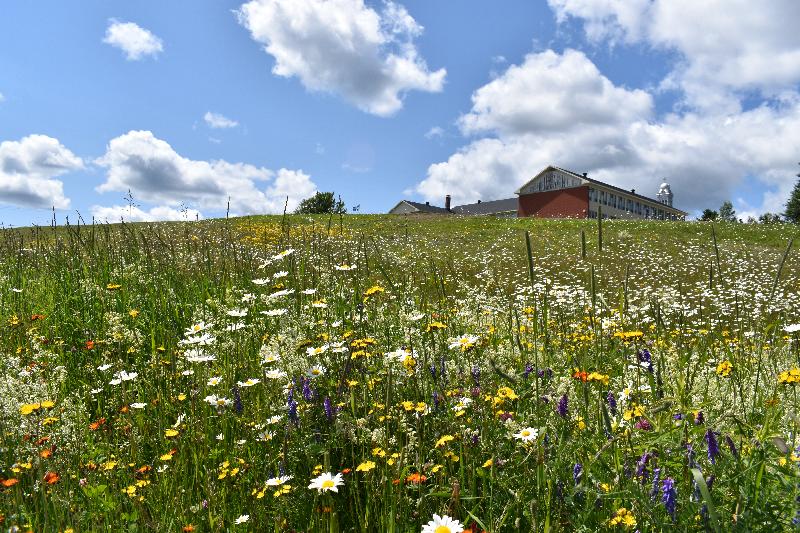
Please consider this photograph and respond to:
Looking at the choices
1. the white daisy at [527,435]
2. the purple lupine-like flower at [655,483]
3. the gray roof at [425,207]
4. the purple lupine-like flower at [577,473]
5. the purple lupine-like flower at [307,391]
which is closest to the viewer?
the purple lupine-like flower at [655,483]

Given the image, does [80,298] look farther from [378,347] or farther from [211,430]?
Result: [378,347]

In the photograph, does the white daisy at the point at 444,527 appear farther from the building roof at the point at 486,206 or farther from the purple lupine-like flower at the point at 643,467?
the building roof at the point at 486,206

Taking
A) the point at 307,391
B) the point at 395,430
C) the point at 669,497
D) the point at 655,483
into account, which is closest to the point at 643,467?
the point at 655,483

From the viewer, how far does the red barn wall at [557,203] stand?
2571 inches

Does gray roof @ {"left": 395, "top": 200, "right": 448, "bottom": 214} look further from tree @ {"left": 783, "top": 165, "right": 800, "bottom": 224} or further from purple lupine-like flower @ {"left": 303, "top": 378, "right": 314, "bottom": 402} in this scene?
purple lupine-like flower @ {"left": 303, "top": 378, "right": 314, "bottom": 402}

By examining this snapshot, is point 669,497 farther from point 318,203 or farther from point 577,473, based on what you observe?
point 318,203

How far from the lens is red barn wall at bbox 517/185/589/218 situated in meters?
65.3

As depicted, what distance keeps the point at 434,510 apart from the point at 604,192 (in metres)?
72.5

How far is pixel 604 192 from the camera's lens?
68750 millimetres

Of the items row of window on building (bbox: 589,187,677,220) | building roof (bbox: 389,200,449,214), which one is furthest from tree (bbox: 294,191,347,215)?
row of window on building (bbox: 589,187,677,220)

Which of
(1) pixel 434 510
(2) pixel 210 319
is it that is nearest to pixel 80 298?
(2) pixel 210 319

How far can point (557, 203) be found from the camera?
226 ft

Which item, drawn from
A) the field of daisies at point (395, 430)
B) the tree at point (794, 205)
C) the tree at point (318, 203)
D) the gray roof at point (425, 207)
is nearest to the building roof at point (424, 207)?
the gray roof at point (425, 207)

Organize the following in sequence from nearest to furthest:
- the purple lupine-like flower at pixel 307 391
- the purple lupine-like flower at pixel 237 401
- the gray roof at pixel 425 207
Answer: the purple lupine-like flower at pixel 307 391 → the purple lupine-like flower at pixel 237 401 → the gray roof at pixel 425 207
